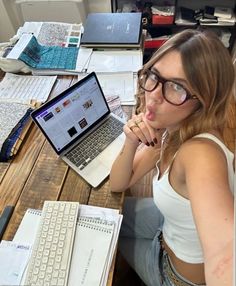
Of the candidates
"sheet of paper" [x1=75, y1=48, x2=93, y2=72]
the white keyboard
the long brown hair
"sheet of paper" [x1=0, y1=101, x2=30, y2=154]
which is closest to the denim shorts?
the white keyboard

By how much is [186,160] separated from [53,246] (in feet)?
1.44

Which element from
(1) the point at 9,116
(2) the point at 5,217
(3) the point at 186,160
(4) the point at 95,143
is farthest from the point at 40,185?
(3) the point at 186,160

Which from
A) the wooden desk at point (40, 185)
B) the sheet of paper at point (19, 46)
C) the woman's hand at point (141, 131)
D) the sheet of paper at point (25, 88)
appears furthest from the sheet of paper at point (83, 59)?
the woman's hand at point (141, 131)

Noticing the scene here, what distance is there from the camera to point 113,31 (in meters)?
1.58

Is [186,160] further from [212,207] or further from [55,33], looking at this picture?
[55,33]

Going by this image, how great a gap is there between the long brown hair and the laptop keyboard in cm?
36

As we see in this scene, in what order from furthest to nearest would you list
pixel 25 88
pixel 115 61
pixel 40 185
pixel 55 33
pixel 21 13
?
1. pixel 21 13
2. pixel 55 33
3. pixel 115 61
4. pixel 25 88
5. pixel 40 185

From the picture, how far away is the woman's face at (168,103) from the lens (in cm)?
76

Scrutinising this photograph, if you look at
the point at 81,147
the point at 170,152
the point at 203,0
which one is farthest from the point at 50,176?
the point at 203,0

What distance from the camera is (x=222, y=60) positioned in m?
0.74

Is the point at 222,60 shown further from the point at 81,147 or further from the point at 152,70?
the point at 81,147

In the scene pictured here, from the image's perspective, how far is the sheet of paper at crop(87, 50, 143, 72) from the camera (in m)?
1.46

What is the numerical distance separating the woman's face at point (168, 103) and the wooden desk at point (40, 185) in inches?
11.5

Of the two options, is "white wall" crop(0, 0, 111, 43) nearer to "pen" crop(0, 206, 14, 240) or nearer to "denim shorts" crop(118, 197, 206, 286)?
"denim shorts" crop(118, 197, 206, 286)
